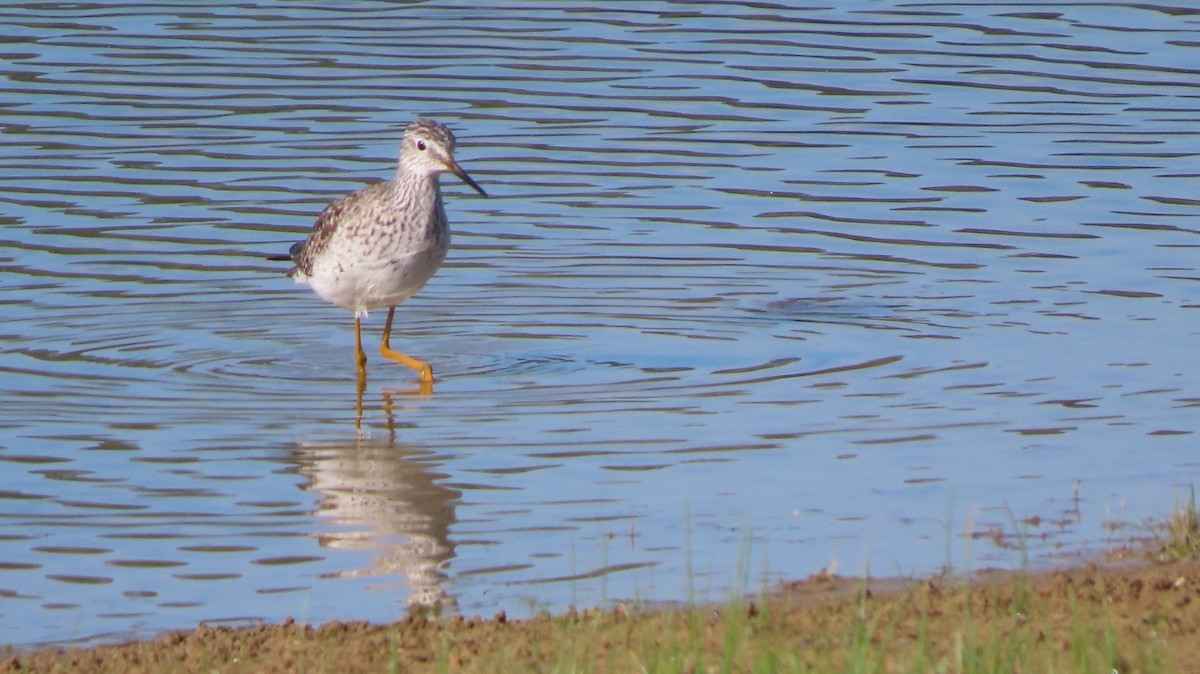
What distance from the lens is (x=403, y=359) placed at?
35.9ft

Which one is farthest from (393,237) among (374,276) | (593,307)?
(593,307)

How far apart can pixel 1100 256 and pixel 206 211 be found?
5.83 m

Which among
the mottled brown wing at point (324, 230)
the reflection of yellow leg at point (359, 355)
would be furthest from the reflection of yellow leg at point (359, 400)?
the mottled brown wing at point (324, 230)

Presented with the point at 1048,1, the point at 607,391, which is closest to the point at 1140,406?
the point at 607,391

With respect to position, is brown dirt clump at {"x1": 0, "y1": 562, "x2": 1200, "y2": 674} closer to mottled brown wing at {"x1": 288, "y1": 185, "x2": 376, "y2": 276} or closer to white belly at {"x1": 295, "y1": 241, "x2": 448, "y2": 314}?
white belly at {"x1": 295, "y1": 241, "x2": 448, "y2": 314}

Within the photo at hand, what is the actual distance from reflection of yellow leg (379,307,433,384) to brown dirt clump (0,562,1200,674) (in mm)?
3926

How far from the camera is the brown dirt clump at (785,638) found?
18.9 ft

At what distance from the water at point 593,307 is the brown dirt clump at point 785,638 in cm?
33

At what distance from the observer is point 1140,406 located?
9773mm

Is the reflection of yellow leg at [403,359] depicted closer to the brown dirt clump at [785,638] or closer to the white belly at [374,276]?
the white belly at [374,276]

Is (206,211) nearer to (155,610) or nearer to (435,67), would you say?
(435,67)

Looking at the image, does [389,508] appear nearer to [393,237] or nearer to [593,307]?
[393,237]

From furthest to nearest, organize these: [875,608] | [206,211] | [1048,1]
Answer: [1048,1] → [206,211] → [875,608]

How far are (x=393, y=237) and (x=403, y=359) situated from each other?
637 mm
